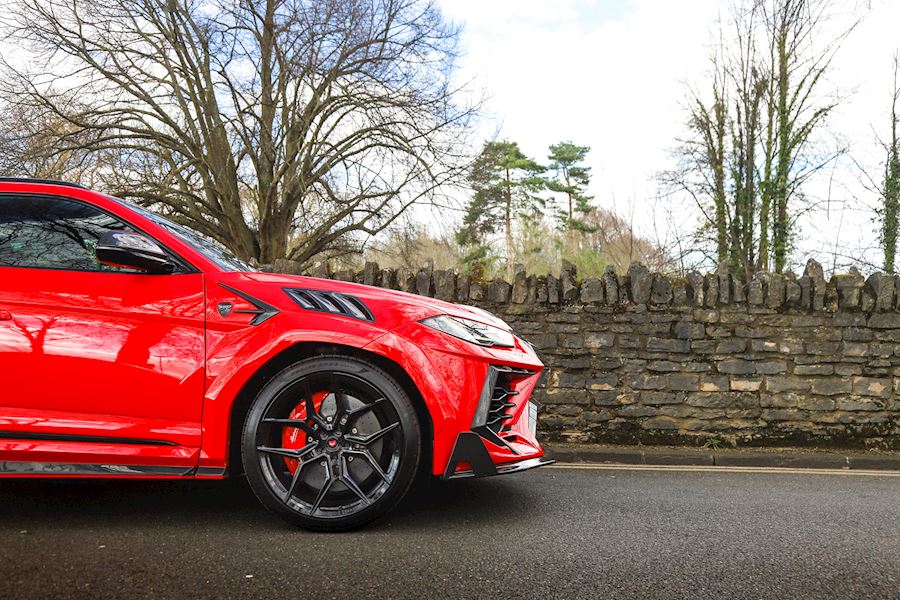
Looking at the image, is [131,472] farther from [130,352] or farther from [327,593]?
[327,593]

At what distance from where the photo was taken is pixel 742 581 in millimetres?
2750

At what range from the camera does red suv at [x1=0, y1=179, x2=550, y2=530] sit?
319 centimetres

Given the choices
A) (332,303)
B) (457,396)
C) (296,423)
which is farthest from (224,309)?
(457,396)

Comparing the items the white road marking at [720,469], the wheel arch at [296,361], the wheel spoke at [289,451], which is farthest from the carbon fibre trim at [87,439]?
the white road marking at [720,469]

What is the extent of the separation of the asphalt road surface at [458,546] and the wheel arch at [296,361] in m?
0.42

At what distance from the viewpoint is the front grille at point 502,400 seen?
135 inches

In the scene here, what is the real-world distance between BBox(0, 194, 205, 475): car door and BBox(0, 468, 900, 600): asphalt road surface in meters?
0.36

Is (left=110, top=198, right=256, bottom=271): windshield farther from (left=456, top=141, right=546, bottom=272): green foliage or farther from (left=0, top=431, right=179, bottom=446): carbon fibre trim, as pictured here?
(left=456, top=141, right=546, bottom=272): green foliage

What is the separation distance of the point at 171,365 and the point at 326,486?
0.90 metres

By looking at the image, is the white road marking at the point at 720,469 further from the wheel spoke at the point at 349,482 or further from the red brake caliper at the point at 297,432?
the red brake caliper at the point at 297,432

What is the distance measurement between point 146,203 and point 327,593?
1865cm

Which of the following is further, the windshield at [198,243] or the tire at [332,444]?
the windshield at [198,243]

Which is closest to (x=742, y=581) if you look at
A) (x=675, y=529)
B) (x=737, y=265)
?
(x=675, y=529)

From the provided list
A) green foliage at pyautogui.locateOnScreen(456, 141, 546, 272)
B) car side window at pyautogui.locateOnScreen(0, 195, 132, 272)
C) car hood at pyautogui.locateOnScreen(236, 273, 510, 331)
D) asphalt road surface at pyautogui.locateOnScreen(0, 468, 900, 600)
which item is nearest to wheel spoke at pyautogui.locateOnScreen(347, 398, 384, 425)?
car hood at pyautogui.locateOnScreen(236, 273, 510, 331)
